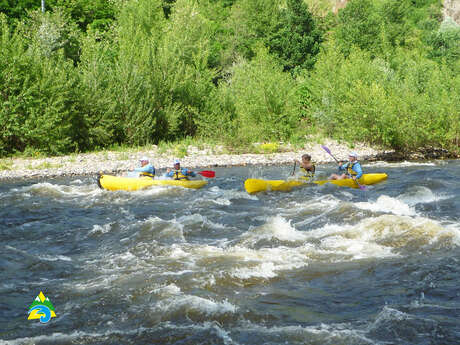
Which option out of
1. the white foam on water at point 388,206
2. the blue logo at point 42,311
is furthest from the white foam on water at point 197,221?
the blue logo at point 42,311

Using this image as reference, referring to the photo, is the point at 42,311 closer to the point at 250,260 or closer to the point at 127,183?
the point at 250,260

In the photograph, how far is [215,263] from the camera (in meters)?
9.02

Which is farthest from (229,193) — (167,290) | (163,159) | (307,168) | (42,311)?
(42,311)

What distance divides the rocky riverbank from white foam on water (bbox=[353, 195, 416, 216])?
9447 mm

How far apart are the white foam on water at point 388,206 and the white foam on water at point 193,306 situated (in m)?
6.39

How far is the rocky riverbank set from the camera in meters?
20.2

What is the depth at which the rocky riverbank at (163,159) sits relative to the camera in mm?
20234

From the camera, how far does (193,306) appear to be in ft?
23.9

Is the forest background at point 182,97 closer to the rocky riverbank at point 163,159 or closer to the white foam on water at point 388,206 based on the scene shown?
the rocky riverbank at point 163,159

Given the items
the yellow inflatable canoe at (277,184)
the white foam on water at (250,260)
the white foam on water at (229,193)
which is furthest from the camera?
the yellow inflatable canoe at (277,184)

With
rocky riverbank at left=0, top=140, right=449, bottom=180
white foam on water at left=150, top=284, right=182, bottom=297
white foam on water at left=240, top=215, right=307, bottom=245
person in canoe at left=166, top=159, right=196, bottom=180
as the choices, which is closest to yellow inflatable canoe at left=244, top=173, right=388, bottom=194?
person in canoe at left=166, top=159, right=196, bottom=180

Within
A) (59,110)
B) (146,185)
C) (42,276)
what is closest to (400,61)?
(59,110)

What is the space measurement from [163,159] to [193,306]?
1616 centimetres

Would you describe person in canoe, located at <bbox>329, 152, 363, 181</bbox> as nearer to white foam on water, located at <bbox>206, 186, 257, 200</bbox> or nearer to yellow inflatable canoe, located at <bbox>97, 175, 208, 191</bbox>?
white foam on water, located at <bbox>206, 186, 257, 200</bbox>
